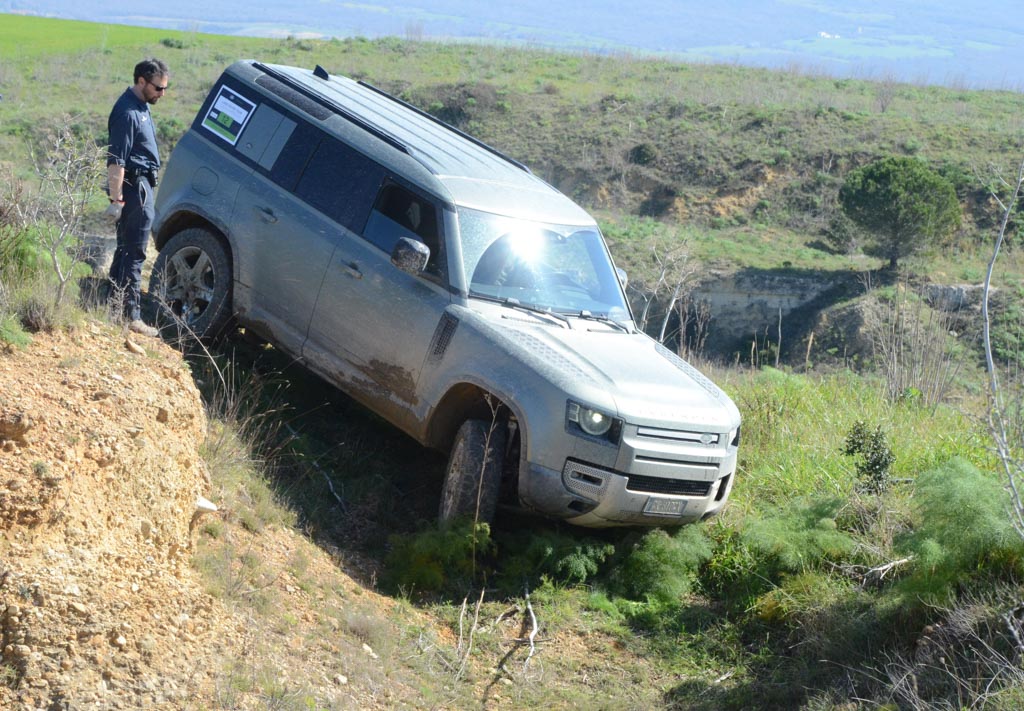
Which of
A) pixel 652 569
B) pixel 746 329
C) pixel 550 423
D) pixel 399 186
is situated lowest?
pixel 746 329

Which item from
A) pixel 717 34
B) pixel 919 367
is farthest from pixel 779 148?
pixel 717 34

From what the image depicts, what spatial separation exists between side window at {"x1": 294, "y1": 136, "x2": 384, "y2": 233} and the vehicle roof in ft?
0.47

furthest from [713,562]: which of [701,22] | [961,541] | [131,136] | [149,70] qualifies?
[701,22]

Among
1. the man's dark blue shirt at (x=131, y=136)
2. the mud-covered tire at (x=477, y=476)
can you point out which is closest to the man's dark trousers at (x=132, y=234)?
the man's dark blue shirt at (x=131, y=136)

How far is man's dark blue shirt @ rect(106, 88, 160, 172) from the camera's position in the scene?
7.28m

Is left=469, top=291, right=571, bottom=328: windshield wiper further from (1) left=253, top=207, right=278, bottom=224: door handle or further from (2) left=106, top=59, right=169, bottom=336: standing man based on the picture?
(2) left=106, top=59, right=169, bottom=336: standing man

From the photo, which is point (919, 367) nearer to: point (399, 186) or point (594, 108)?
point (399, 186)

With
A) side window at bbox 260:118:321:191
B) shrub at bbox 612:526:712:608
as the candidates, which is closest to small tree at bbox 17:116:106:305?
side window at bbox 260:118:321:191

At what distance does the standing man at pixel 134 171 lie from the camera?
24.1 feet

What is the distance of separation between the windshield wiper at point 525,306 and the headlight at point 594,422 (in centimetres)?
99

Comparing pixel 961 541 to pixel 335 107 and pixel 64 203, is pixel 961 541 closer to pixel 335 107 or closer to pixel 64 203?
pixel 335 107

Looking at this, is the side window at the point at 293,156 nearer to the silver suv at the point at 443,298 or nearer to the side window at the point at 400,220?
the silver suv at the point at 443,298

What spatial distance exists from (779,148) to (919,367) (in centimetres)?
2710

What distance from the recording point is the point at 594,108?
4059 centimetres
